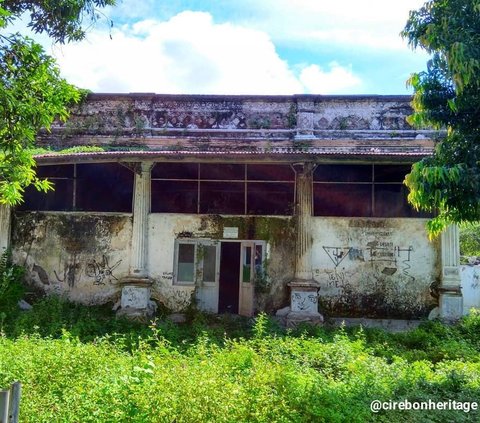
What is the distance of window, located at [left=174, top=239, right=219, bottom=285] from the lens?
9.01 meters

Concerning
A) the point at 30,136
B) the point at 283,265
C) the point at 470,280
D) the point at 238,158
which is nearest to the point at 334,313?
the point at 283,265

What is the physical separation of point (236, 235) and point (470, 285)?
21.3 ft

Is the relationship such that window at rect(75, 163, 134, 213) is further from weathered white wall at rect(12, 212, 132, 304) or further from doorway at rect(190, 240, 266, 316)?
doorway at rect(190, 240, 266, 316)

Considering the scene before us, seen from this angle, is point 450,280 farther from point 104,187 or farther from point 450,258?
point 104,187

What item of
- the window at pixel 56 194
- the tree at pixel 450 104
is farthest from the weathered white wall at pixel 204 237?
the tree at pixel 450 104

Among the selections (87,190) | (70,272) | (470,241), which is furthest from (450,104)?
(470,241)

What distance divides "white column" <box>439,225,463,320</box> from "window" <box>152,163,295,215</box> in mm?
3201

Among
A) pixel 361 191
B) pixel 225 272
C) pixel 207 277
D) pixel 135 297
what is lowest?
pixel 135 297

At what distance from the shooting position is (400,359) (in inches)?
231

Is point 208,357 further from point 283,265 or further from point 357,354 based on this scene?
point 283,265

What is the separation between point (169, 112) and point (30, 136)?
784 centimetres

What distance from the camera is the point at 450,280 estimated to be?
836cm

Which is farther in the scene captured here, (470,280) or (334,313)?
(470,280)

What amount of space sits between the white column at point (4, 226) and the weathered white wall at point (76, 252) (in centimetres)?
15
